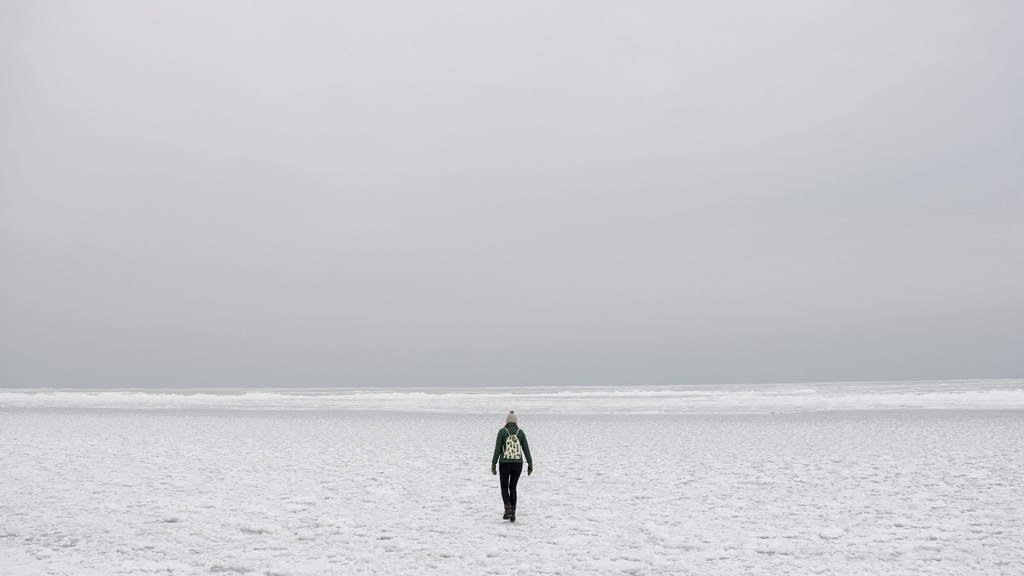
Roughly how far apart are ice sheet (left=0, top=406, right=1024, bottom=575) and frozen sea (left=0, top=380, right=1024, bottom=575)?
0.17 ft

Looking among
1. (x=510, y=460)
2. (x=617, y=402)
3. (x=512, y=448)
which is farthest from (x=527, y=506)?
(x=617, y=402)

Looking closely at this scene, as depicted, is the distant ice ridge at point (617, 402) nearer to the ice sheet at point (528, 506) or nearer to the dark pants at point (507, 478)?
the ice sheet at point (528, 506)

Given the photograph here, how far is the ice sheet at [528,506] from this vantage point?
8.31 metres

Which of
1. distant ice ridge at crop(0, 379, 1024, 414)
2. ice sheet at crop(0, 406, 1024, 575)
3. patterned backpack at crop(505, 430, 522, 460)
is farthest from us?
distant ice ridge at crop(0, 379, 1024, 414)

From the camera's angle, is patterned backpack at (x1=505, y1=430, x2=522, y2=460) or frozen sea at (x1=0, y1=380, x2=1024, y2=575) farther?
patterned backpack at (x1=505, y1=430, x2=522, y2=460)

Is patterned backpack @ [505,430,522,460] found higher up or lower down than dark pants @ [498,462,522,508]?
higher up

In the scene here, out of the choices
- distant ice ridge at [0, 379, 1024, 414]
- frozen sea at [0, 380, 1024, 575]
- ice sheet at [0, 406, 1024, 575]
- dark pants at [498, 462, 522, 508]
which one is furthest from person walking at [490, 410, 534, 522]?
distant ice ridge at [0, 379, 1024, 414]

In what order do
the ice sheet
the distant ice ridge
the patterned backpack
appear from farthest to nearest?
the distant ice ridge → the patterned backpack → the ice sheet

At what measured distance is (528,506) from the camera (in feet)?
37.9

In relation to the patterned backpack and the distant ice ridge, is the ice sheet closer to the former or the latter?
the patterned backpack

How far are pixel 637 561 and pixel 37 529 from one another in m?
9.45

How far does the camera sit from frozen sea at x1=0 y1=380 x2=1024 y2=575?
27.3ft

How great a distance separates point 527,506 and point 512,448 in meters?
1.93

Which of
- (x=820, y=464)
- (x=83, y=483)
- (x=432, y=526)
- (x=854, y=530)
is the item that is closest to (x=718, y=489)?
(x=854, y=530)
